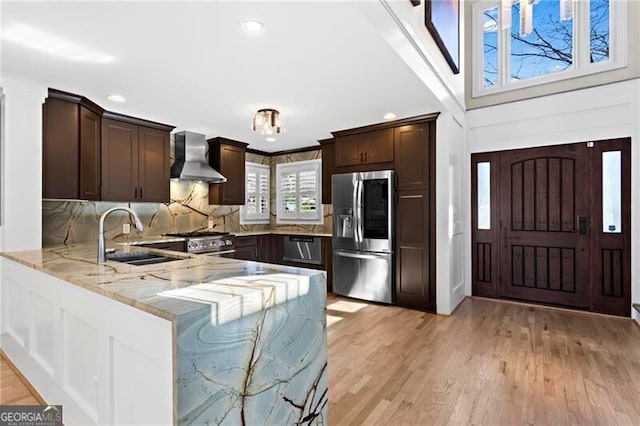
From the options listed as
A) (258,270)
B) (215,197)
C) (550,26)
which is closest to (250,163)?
(215,197)

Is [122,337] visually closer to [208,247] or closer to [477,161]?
A: [208,247]

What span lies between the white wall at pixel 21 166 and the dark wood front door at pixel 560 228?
515 centimetres

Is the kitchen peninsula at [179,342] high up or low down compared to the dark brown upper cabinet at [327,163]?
down

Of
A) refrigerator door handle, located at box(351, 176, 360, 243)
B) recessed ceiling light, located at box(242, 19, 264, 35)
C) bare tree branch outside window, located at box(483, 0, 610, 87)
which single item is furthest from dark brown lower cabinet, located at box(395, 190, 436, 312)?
recessed ceiling light, located at box(242, 19, 264, 35)

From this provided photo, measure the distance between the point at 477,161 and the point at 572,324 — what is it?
2.33 meters

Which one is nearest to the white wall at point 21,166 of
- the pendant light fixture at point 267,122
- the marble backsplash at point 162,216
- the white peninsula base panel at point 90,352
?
the white peninsula base panel at point 90,352

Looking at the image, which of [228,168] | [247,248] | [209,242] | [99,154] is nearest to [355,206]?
[247,248]

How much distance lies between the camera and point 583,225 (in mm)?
3959

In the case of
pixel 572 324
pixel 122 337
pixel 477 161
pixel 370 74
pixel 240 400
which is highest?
pixel 370 74

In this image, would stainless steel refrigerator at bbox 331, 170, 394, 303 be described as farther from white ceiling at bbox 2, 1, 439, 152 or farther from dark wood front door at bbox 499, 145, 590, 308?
dark wood front door at bbox 499, 145, 590, 308

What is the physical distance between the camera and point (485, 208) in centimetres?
465

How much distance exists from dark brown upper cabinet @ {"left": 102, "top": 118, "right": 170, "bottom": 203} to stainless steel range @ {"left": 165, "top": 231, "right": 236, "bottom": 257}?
620 millimetres

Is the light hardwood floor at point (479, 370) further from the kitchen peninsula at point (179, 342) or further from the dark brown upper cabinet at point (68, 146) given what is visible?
the dark brown upper cabinet at point (68, 146)

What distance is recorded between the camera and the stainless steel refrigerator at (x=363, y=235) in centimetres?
426
